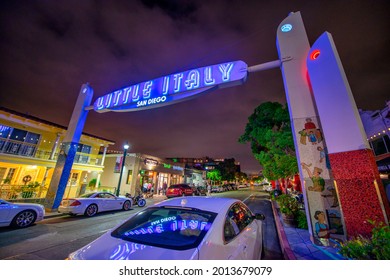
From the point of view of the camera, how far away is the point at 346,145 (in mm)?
4648

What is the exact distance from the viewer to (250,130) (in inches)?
656

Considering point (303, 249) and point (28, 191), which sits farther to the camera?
point (28, 191)

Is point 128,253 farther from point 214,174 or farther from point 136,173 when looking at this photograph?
point 214,174

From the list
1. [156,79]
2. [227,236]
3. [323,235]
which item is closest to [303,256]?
[323,235]

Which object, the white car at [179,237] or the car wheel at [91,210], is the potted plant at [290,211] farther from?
the car wheel at [91,210]

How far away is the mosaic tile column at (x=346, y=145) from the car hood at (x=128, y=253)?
4.89m

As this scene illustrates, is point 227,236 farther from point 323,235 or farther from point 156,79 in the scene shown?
point 156,79

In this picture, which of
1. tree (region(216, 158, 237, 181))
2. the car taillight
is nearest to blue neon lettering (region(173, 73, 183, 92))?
the car taillight

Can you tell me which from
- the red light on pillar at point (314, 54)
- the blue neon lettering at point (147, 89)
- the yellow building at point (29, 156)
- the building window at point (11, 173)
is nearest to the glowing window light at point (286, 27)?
the red light on pillar at point (314, 54)

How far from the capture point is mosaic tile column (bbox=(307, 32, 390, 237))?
4109 millimetres

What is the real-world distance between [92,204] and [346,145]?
1161 centimetres

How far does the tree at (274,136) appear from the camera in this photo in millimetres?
11297

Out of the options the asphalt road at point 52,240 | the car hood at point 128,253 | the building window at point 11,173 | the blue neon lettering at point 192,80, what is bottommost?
the asphalt road at point 52,240

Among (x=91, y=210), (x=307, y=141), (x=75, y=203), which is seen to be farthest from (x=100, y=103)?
(x=307, y=141)
